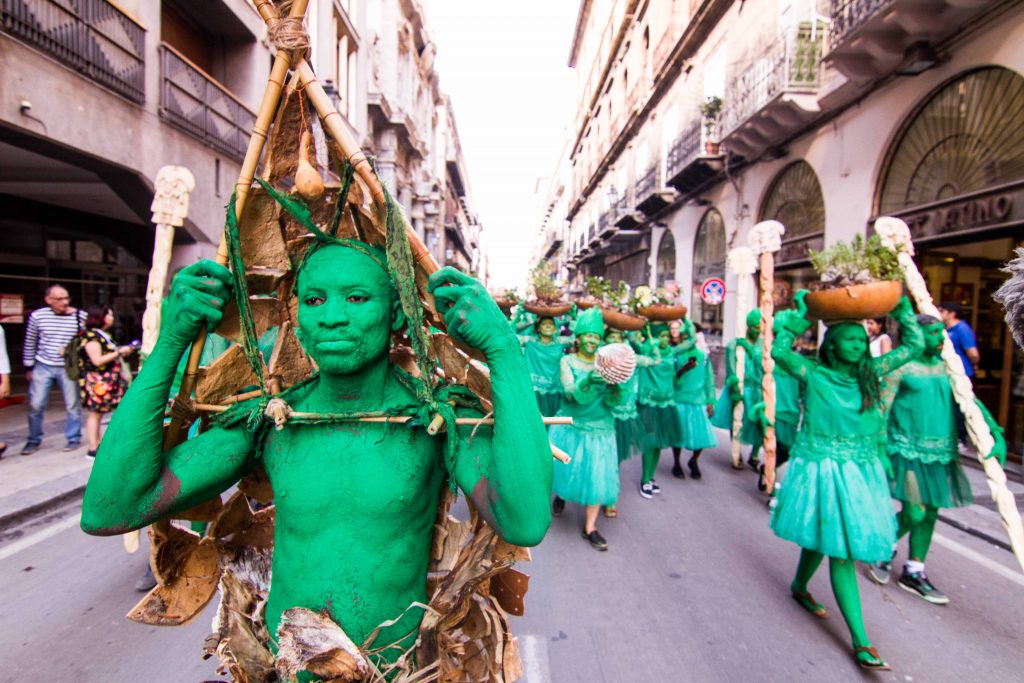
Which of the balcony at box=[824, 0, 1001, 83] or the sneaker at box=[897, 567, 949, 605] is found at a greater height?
the balcony at box=[824, 0, 1001, 83]

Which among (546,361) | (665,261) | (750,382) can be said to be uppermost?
(665,261)

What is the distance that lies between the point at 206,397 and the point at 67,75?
25.6 feet

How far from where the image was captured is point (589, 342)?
15.3ft

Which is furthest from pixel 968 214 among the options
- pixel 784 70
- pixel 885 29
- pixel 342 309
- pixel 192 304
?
pixel 192 304

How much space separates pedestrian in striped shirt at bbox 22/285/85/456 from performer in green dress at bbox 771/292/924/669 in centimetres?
755

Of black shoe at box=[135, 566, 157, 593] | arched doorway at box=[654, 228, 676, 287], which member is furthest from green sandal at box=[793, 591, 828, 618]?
arched doorway at box=[654, 228, 676, 287]

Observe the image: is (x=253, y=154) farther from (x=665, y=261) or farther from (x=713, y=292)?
(x=665, y=261)

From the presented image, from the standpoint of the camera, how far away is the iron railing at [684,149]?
15.2 meters

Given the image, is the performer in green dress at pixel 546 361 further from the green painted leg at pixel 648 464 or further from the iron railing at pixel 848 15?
the iron railing at pixel 848 15

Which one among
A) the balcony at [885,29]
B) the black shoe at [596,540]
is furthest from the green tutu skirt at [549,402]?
the balcony at [885,29]

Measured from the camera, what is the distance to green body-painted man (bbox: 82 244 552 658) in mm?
1244

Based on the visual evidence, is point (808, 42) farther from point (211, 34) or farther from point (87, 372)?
point (87, 372)

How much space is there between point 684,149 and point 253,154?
17.0 metres

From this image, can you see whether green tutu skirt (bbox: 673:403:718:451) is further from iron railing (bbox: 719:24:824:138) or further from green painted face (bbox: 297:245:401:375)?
iron railing (bbox: 719:24:824:138)
